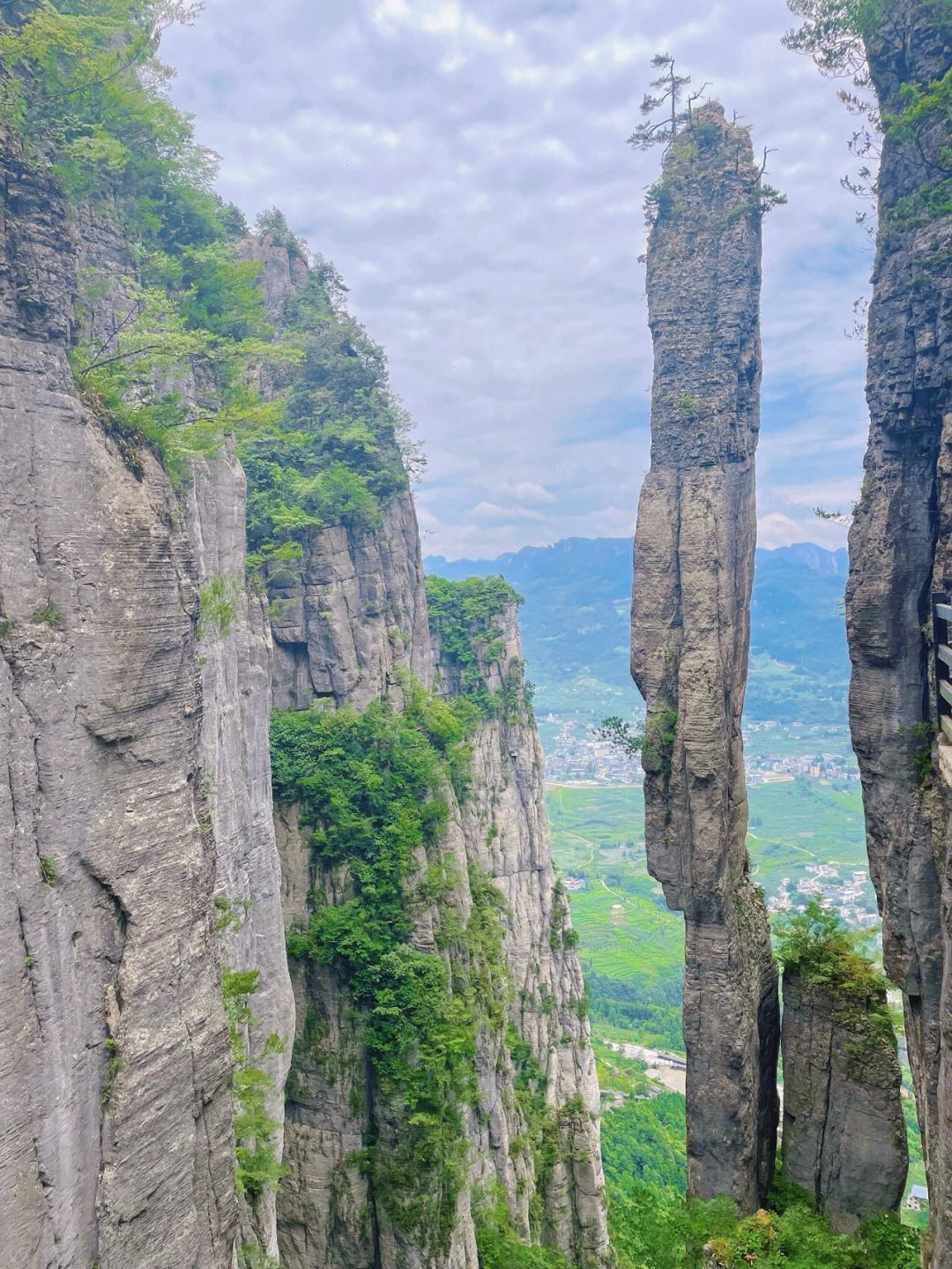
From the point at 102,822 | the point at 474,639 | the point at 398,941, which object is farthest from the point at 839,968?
the point at 474,639

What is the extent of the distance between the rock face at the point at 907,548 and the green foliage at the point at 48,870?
11.6 metres

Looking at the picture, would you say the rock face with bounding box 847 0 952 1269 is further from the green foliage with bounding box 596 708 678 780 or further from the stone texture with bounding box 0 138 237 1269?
the stone texture with bounding box 0 138 237 1269

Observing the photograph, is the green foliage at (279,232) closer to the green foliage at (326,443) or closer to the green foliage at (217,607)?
the green foliage at (326,443)

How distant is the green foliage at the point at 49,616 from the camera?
944 centimetres

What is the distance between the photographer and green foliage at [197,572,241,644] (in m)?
16.5

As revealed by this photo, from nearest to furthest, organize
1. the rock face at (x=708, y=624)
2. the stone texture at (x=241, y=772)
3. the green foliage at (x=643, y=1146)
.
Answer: the stone texture at (x=241, y=772) < the rock face at (x=708, y=624) < the green foliage at (x=643, y=1146)

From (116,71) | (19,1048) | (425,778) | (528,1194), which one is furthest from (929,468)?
(528,1194)

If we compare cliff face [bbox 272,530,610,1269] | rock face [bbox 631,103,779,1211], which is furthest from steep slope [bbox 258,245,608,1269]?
rock face [bbox 631,103,779,1211]

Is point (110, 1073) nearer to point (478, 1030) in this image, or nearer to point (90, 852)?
point (90, 852)

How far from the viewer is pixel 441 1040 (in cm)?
2181

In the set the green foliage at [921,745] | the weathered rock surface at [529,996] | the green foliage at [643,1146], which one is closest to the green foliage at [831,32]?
the green foliage at [921,745]

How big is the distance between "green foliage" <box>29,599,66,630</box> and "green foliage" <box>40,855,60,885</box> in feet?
9.19

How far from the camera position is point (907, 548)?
13406 mm

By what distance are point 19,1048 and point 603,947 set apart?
93.4 m
